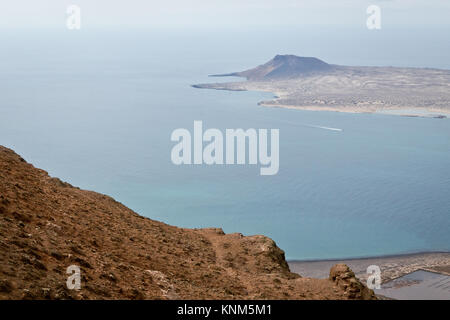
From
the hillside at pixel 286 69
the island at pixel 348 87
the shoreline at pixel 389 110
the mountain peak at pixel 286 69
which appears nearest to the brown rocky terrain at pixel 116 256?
the shoreline at pixel 389 110

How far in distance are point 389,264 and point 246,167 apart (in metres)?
22.5

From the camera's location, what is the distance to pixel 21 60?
11606 cm

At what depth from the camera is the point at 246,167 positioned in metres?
50.8

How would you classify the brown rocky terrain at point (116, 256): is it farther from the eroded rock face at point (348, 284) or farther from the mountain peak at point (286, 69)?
the mountain peak at point (286, 69)

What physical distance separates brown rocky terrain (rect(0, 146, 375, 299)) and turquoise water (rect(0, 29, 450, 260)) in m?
18.1

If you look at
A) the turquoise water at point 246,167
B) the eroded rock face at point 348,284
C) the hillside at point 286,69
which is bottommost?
the eroded rock face at point 348,284

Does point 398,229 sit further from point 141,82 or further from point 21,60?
point 21,60

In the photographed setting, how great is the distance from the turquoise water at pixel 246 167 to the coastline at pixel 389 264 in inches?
41.0

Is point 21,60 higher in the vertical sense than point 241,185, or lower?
higher

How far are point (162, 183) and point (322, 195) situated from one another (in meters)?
12.3

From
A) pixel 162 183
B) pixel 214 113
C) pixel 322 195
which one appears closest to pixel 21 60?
pixel 214 113

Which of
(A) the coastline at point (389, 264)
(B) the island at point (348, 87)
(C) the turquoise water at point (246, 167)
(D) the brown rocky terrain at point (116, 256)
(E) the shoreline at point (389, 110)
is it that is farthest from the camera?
(B) the island at point (348, 87)

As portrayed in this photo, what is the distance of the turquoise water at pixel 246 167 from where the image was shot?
37031 mm

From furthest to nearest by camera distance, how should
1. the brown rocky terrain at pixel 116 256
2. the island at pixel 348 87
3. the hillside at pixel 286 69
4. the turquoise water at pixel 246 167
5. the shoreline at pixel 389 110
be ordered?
the hillside at pixel 286 69 → the island at pixel 348 87 → the shoreline at pixel 389 110 → the turquoise water at pixel 246 167 → the brown rocky terrain at pixel 116 256
